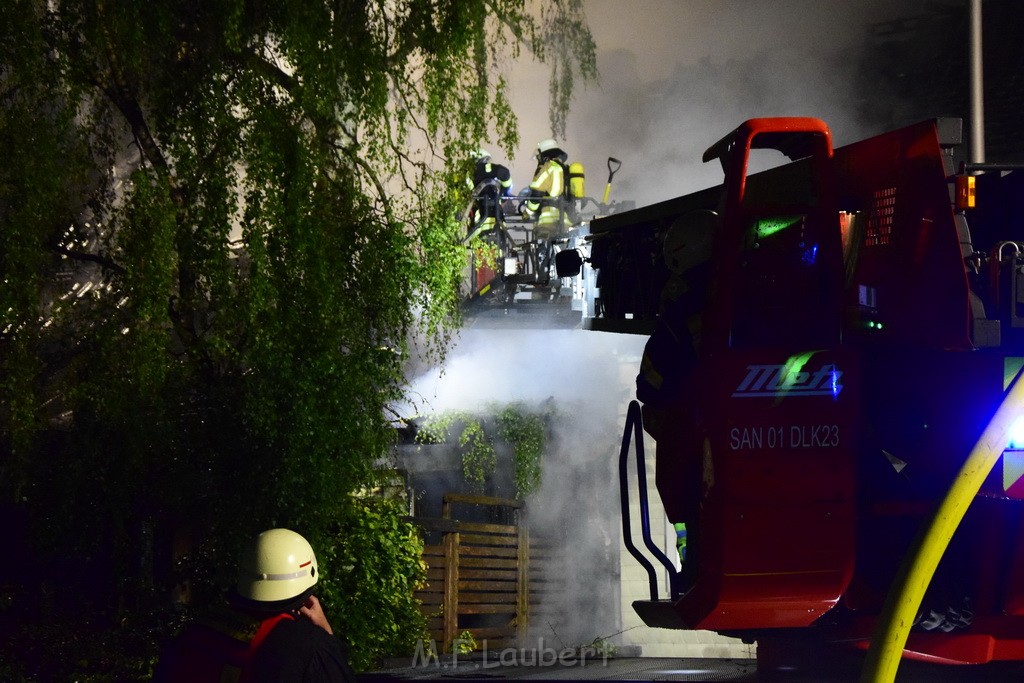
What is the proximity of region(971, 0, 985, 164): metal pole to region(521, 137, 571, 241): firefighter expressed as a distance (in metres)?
6.26

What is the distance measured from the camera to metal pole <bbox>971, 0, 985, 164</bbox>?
8.31 meters

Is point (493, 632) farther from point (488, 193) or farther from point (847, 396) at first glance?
point (847, 396)

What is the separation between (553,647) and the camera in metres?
14.1

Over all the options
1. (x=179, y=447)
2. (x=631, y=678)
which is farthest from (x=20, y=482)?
(x=631, y=678)

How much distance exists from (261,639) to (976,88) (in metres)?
7.19

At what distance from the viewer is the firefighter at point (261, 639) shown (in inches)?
125

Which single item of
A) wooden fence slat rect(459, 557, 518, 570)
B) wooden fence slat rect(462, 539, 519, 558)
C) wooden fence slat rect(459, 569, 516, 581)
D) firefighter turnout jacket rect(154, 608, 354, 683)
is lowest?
wooden fence slat rect(459, 569, 516, 581)

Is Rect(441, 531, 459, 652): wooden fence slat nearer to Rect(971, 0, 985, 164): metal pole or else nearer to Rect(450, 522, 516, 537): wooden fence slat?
Rect(450, 522, 516, 537): wooden fence slat

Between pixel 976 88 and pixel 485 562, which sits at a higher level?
pixel 976 88

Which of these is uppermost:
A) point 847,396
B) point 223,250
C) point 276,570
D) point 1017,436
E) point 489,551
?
point 223,250

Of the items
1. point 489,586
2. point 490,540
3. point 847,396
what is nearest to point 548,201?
point 490,540

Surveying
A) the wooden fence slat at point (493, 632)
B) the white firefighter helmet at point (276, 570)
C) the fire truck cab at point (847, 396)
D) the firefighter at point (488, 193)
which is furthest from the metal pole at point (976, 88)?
the wooden fence slat at point (493, 632)

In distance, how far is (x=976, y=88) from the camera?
832 cm

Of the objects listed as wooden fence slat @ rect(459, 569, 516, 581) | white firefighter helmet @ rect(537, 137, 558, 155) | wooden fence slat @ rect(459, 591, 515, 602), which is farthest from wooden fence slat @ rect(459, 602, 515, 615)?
white firefighter helmet @ rect(537, 137, 558, 155)
